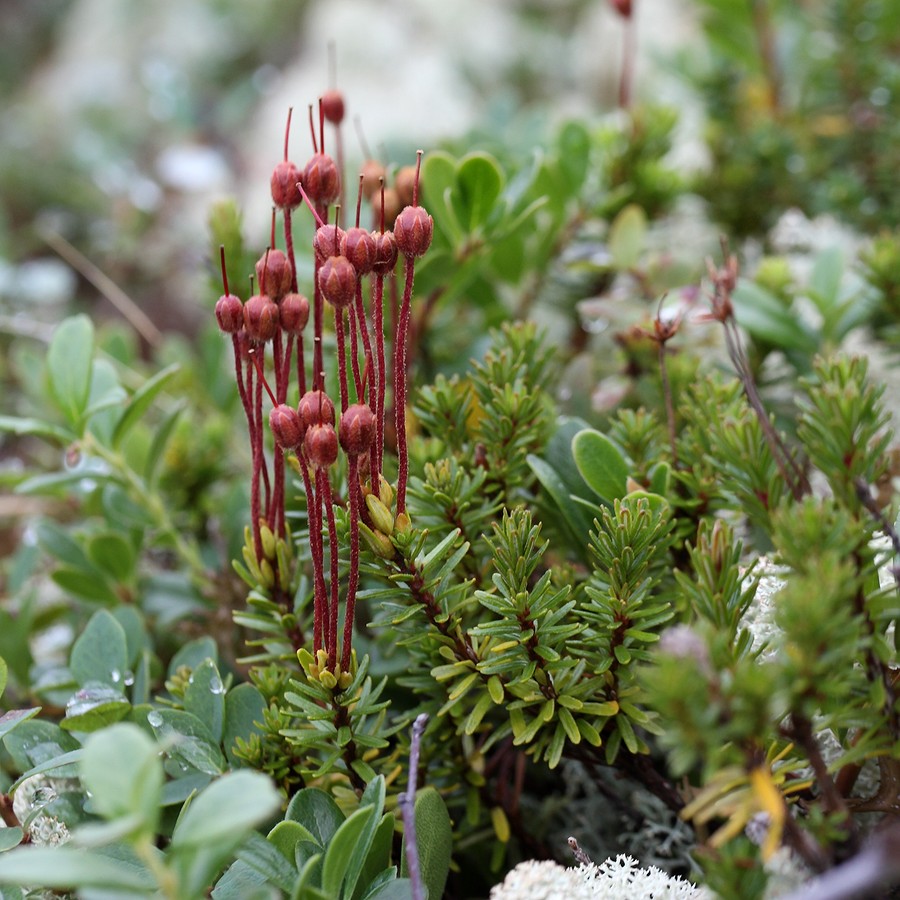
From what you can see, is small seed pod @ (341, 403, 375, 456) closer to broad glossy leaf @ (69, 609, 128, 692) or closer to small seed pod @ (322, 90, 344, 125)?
broad glossy leaf @ (69, 609, 128, 692)

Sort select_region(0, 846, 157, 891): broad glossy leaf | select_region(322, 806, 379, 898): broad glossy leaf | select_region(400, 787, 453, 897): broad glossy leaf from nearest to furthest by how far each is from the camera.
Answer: select_region(0, 846, 157, 891): broad glossy leaf → select_region(322, 806, 379, 898): broad glossy leaf → select_region(400, 787, 453, 897): broad glossy leaf

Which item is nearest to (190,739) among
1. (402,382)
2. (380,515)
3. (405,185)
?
(380,515)

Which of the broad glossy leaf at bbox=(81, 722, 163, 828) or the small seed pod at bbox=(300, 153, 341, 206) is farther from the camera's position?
the small seed pod at bbox=(300, 153, 341, 206)

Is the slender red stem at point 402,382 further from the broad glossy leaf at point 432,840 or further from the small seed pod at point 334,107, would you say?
the small seed pod at point 334,107

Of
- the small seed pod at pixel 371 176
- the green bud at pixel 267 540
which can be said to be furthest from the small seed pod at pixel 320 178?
the green bud at pixel 267 540

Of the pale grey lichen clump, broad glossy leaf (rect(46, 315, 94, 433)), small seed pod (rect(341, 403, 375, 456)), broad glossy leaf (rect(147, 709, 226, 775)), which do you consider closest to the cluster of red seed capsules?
small seed pod (rect(341, 403, 375, 456))

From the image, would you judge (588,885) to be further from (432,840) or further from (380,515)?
(380,515)
